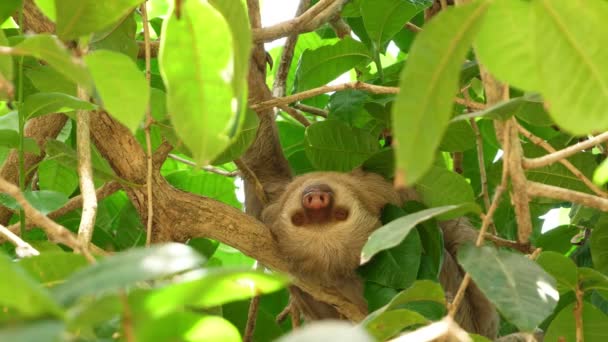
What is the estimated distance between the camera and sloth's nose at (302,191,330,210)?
3945 millimetres

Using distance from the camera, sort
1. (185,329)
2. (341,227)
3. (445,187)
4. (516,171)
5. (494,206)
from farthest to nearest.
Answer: (341,227) < (445,187) < (516,171) < (494,206) < (185,329)

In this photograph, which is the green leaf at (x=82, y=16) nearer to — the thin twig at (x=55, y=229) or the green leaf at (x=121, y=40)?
the thin twig at (x=55, y=229)

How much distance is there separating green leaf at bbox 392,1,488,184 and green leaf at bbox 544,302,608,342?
4.54ft

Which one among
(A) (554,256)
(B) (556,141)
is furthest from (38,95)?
(B) (556,141)

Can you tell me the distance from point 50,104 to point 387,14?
5.05 feet

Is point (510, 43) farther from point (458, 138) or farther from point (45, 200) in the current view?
point (458, 138)

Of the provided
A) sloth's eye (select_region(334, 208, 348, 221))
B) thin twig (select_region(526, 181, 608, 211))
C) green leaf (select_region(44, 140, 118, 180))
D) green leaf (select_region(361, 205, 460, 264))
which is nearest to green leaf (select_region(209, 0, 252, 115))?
green leaf (select_region(361, 205, 460, 264))

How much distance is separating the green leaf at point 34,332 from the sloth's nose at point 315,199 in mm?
3116

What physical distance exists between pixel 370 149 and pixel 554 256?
1443mm

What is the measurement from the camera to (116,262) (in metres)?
0.96

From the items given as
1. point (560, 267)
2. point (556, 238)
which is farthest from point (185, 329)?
point (556, 238)

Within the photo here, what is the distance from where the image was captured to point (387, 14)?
332cm

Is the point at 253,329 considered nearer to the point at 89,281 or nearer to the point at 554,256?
the point at 554,256

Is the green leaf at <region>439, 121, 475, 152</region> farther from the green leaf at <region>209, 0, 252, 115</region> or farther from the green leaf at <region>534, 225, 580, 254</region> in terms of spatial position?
the green leaf at <region>209, 0, 252, 115</region>
